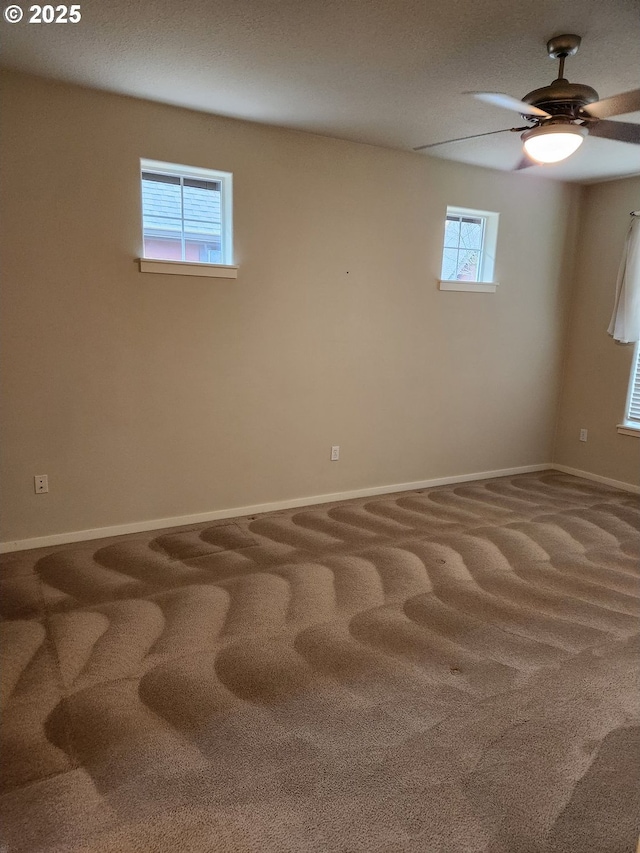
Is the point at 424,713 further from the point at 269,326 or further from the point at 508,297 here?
the point at 508,297

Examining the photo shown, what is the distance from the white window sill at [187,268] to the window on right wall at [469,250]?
Answer: 1.82 meters

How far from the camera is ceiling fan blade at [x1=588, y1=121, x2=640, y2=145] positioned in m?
2.36

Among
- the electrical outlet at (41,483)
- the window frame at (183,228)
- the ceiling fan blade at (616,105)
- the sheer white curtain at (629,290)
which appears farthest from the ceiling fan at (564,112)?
the electrical outlet at (41,483)

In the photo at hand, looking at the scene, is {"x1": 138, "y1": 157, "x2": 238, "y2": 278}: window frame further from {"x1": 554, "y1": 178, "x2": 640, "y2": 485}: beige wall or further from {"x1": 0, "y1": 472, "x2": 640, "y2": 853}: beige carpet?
{"x1": 554, "y1": 178, "x2": 640, "y2": 485}: beige wall

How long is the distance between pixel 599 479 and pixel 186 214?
4.18m

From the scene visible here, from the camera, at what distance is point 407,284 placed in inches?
173

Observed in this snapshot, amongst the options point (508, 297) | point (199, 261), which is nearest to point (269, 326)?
point (199, 261)

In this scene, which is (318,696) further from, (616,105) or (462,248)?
(462,248)

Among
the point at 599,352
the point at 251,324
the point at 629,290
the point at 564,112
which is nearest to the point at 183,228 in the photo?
the point at 251,324

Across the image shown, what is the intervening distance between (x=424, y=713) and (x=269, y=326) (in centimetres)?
261

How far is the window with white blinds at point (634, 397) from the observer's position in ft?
15.9

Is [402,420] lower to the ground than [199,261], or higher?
lower

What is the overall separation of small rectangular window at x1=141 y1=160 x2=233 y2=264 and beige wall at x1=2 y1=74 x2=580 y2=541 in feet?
0.37

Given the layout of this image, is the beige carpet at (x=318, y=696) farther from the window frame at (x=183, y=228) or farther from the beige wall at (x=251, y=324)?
the window frame at (x=183, y=228)
